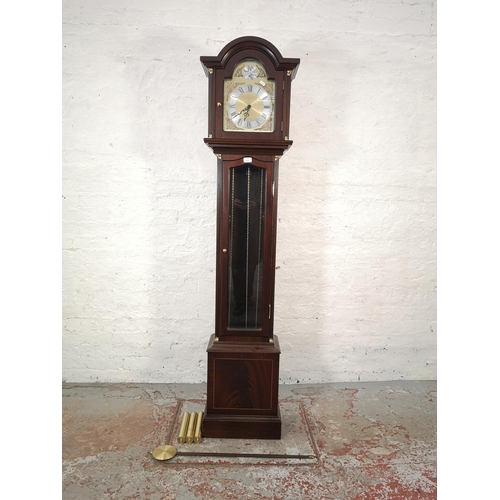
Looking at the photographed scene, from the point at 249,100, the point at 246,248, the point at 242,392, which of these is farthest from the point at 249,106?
the point at 242,392

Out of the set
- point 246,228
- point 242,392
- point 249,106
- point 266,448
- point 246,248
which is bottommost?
point 266,448

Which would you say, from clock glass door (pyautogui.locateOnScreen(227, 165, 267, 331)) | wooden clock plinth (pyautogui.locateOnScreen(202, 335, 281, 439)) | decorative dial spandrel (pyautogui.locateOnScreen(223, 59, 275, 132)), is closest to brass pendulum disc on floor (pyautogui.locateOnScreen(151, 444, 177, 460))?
wooden clock plinth (pyautogui.locateOnScreen(202, 335, 281, 439))

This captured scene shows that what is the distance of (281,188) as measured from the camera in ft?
11.1

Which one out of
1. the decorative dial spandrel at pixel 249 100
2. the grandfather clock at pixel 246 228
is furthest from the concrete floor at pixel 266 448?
the decorative dial spandrel at pixel 249 100

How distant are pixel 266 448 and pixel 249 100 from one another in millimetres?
2214

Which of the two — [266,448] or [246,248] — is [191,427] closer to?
[266,448]

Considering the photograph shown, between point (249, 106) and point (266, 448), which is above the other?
point (249, 106)

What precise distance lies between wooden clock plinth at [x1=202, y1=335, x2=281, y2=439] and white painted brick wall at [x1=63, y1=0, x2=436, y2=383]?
0.81 meters

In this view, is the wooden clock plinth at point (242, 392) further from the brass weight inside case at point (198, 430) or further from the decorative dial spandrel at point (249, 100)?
the decorative dial spandrel at point (249, 100)

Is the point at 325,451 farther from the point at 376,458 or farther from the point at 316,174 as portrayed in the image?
the point at 316,174

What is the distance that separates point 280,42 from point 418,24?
1143mm

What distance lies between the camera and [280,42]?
10.7ft

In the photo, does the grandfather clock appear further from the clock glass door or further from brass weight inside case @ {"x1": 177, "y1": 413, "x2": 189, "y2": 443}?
brass weight inside case @ {"x1": 177, "y1": 413, "x2": 189, "y2": 443}

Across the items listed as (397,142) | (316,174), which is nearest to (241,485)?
(316,174)
